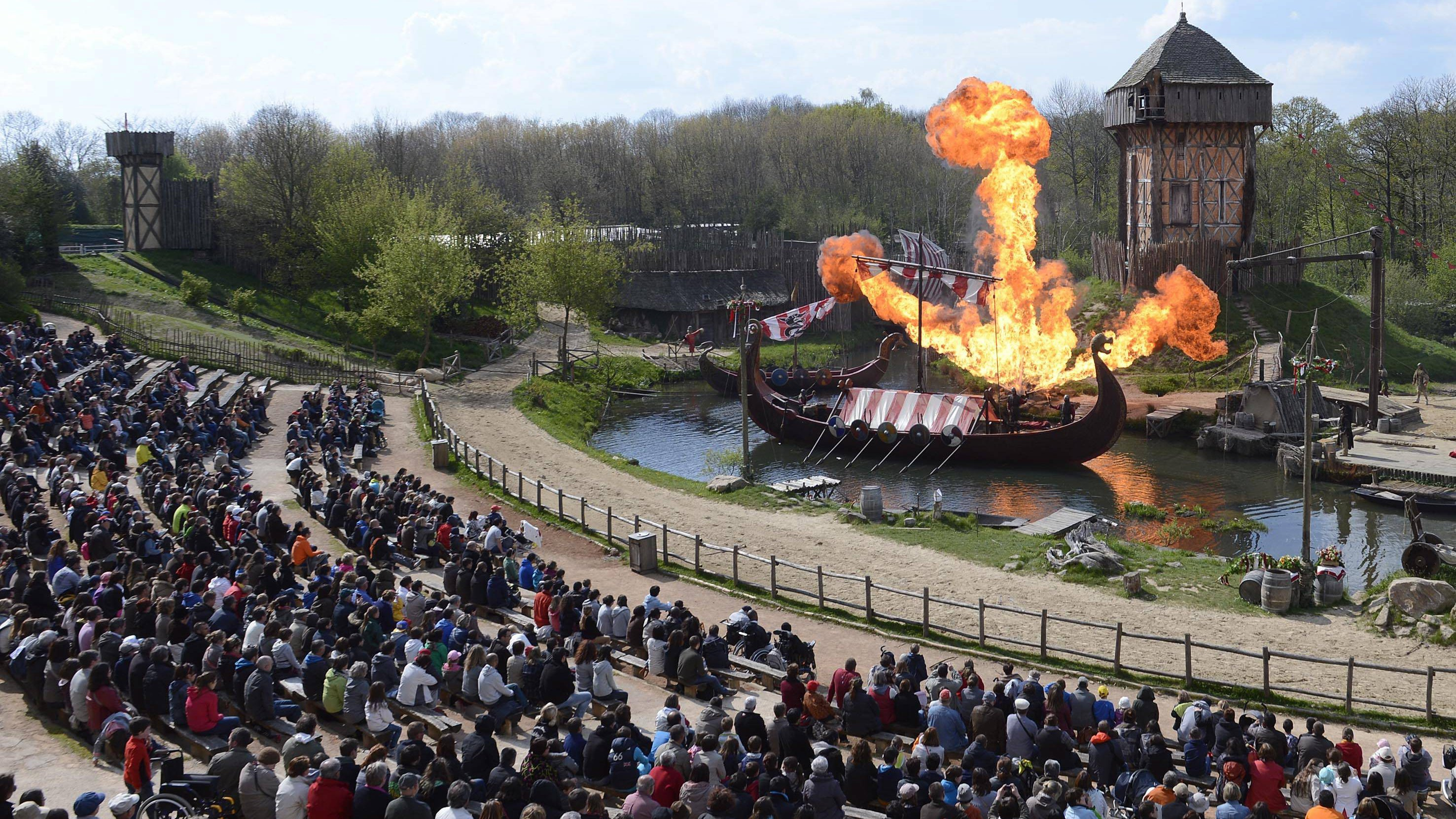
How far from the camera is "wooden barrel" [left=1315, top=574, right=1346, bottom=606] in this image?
78.2 feet

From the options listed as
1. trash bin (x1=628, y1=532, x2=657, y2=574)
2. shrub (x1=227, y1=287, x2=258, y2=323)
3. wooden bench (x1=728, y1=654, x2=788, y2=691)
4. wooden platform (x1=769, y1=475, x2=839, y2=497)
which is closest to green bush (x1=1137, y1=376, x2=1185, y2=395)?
wooden platform (x1=769, y1=475, x2=839, y2=497)

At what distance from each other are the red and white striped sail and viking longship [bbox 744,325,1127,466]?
0.08ft

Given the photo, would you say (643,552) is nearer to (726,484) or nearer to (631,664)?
(631,664)

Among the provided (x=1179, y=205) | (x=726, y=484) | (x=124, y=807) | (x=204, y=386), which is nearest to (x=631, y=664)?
(x=124, y=807)

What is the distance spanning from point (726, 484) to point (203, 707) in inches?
895

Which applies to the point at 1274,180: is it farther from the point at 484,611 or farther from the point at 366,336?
the point at 484,611

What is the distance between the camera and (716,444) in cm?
4806

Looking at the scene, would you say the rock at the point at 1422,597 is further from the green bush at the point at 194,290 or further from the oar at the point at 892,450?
the green bush at the point at 194,290

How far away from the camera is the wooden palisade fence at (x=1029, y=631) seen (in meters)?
18.8

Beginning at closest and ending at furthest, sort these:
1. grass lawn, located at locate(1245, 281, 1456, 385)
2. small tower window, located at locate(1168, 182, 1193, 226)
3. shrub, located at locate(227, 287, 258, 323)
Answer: grass lawn, located at locate(1245, 281, 1456, 385) → shrub, located at locate(227, 287, 258, 323) → small tower window, located at locate(1168, 182, 1193, 226)

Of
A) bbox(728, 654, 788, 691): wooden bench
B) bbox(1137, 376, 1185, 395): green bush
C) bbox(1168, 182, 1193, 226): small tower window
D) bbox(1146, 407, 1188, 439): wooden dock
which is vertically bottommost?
bbox(728, 654, 788, 691): wooden bench

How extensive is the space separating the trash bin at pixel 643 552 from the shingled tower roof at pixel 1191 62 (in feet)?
159

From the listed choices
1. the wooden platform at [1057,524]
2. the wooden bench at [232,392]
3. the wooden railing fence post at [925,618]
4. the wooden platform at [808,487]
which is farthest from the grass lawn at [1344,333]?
the wooden bench at [232,392]

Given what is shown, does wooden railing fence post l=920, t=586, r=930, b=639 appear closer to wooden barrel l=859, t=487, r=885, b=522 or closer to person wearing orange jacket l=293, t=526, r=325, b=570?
wooden barrel l=859, t=487, r=885, b=522
